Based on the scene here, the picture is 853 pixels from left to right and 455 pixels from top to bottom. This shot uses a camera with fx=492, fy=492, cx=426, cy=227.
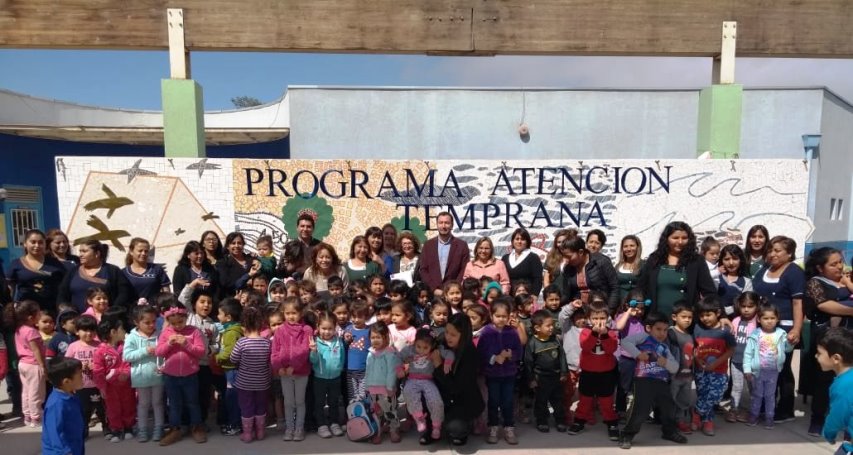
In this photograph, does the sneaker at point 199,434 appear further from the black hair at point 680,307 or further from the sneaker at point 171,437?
the black hair at point 680,307

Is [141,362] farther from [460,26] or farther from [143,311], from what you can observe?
[460,26]

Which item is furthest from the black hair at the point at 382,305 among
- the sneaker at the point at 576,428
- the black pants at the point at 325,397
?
the sneaker at the point at 576,428

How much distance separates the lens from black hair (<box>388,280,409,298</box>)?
167 inches

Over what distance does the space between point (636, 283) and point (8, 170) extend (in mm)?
15556

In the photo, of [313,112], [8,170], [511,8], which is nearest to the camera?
[511,8]

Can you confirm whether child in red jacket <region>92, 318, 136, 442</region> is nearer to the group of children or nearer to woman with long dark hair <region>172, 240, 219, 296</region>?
the group of children

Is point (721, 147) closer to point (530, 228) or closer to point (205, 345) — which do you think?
point (530, 228)

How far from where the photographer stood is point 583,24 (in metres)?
5.33

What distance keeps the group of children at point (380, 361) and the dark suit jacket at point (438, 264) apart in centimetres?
62

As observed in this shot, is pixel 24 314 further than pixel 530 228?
No

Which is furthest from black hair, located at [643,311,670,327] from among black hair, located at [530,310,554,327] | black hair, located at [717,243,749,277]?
black hair, located at [717,243,749,277]

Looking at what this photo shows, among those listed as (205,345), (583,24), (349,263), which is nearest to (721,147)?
(583,24)

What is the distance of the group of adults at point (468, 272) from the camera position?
3.76m

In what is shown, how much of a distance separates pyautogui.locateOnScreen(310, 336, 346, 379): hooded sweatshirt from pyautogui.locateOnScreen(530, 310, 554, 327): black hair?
5.00 ft
